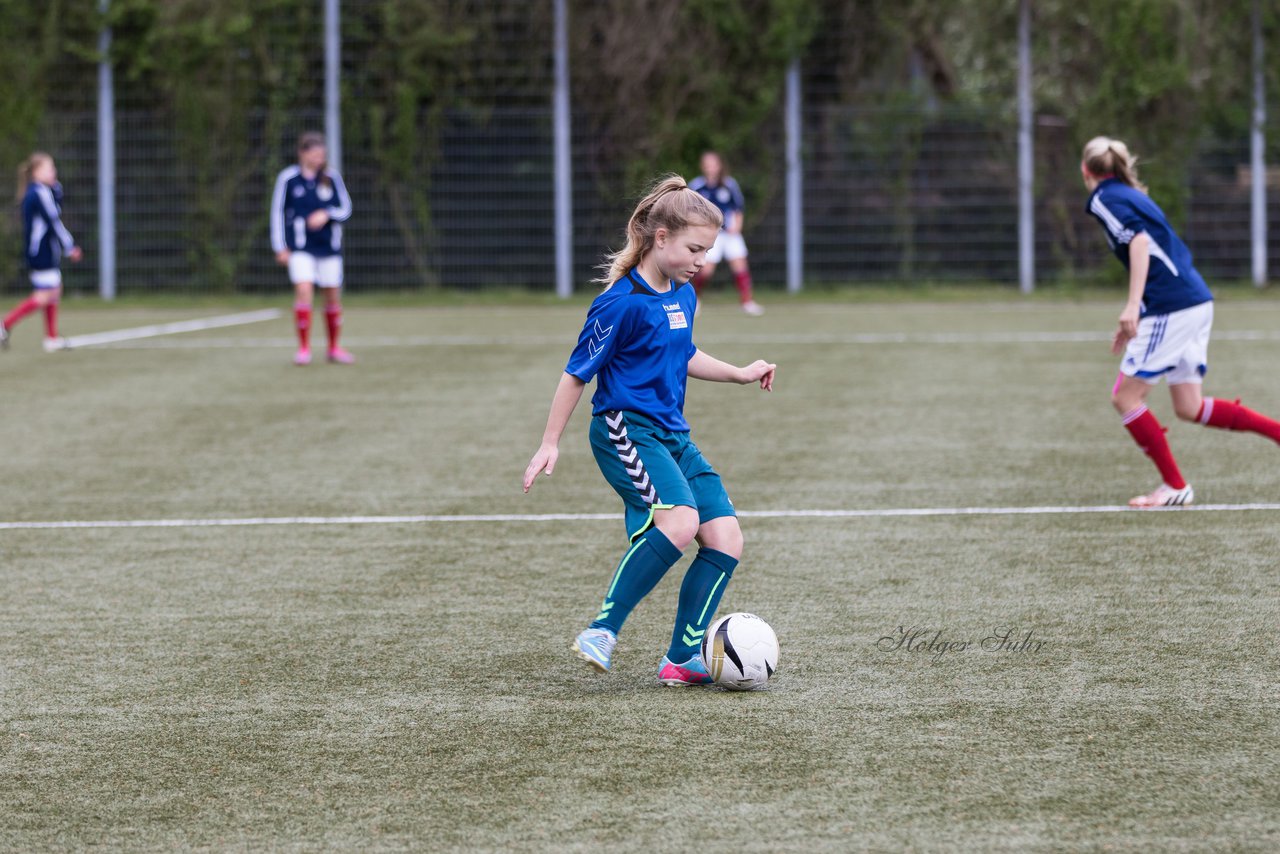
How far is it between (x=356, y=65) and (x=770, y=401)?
1448 cm

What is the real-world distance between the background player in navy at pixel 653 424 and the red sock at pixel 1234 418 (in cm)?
373

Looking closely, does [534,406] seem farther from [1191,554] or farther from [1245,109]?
[1245,109]

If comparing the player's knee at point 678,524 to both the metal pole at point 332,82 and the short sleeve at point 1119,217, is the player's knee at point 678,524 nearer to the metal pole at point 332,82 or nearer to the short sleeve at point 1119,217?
the short sleeve at point 1119,217

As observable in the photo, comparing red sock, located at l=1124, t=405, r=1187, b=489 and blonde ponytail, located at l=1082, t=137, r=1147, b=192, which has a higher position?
blonde ponytail, located at l=1082, t=137, r=1147, b=192

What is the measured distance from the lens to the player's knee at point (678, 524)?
195 inches

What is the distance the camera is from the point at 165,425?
37.1 feet

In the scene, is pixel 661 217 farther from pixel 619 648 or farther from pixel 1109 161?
pixel 1109 161

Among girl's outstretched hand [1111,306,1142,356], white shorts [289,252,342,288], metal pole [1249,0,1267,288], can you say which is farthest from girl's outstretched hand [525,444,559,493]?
metal pole [1249,0,1267,288]

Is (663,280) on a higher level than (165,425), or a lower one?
higher

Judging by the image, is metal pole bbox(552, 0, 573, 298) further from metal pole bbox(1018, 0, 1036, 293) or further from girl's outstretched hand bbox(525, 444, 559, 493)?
girl's outstretched hand bbox(525, 444, 559, 493)

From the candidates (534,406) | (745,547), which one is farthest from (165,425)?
(745,547)

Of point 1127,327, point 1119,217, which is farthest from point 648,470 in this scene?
point 1119,217

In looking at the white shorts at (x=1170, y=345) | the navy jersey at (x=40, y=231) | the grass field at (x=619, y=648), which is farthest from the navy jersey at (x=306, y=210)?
the white shorts at (x=1170, y=345)

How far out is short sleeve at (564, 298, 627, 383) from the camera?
16.3ft
